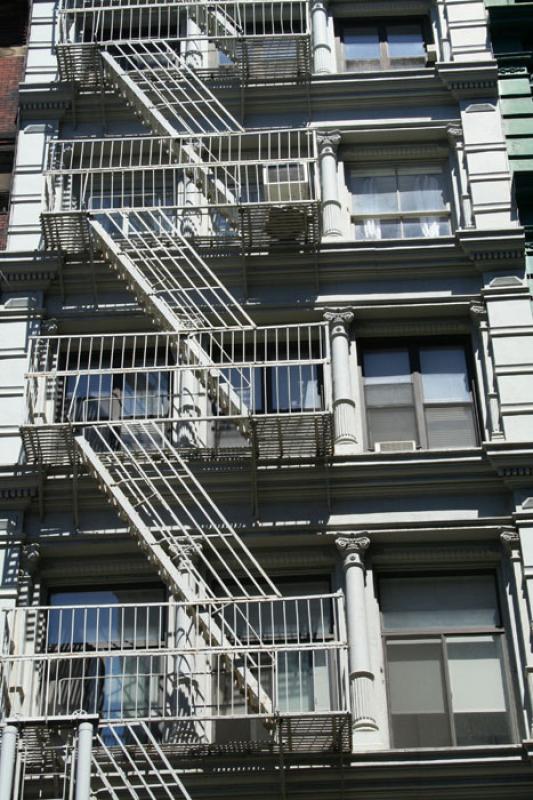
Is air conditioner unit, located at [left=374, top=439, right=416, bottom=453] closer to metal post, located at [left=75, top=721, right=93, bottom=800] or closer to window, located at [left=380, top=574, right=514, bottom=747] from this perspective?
window, located at [left=380, top=574, right=514, bottom=747]

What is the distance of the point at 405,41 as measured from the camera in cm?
2542

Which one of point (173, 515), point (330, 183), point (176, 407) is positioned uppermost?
point (330, 183)

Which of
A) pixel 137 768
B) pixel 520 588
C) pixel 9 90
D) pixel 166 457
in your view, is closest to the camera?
pixel 137 768

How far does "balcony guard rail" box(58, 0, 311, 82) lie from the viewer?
24.1 meters

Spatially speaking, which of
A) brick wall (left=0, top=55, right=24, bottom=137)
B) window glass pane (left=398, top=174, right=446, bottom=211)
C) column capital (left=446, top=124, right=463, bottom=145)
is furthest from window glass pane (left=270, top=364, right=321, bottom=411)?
brick wall (left=0, top=55, right=24, bottom=137)

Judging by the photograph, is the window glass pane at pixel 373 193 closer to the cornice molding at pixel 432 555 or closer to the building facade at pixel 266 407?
the building facade at pixel 266 407

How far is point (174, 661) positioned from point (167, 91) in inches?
395

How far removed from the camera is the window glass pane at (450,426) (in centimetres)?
2047

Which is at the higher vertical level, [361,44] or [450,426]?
[361,44]

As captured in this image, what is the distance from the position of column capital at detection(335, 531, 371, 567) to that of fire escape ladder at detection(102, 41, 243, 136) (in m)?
7.74

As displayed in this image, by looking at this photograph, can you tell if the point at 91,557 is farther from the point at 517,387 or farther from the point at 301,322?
the point at 517,387

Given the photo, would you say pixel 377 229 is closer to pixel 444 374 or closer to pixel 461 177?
pixel 461 177

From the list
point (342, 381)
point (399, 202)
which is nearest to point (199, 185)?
point (399, 202)

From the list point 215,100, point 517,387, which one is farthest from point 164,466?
point 215,100
